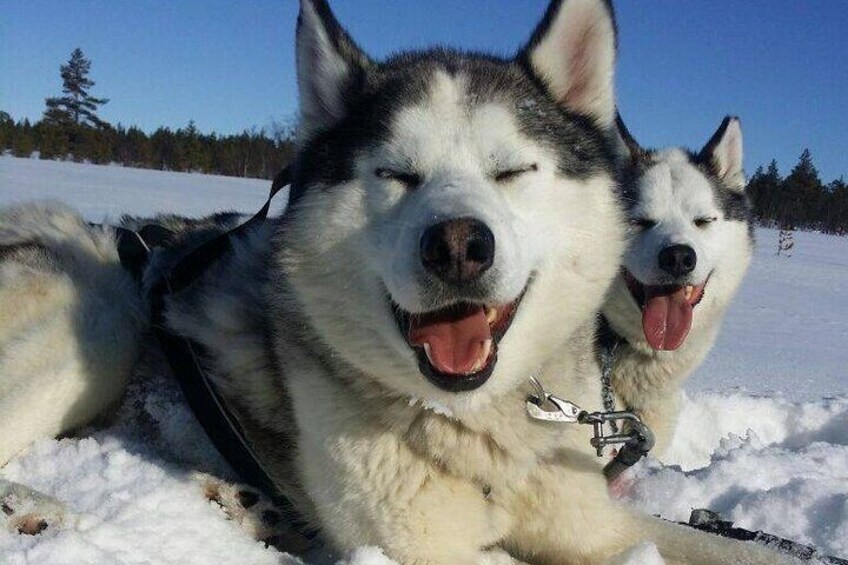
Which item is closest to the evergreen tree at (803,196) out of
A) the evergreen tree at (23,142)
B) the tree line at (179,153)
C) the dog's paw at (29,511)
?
the tree line at (179,153)

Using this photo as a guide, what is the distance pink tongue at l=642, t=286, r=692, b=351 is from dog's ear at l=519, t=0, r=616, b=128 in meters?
1.60

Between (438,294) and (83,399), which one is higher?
(438,294)

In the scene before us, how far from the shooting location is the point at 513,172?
2.05m

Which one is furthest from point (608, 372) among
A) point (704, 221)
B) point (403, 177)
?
point (403, 177)

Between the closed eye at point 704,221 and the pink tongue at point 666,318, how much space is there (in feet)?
1.43

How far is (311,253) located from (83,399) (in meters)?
1.02

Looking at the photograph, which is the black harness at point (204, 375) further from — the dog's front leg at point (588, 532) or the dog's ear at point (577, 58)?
the dog's ear at point (577, 58)

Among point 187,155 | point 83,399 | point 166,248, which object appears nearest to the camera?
point 83,399

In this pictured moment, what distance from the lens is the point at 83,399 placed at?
2.51 metres

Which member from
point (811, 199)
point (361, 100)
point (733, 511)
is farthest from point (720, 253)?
point (811, 199)

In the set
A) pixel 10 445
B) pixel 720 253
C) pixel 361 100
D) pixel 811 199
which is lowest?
pixel 10 445

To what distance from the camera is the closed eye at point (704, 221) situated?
4.09m

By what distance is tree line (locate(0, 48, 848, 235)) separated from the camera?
Result: 165ft

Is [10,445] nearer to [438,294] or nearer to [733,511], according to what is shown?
[438,294]
